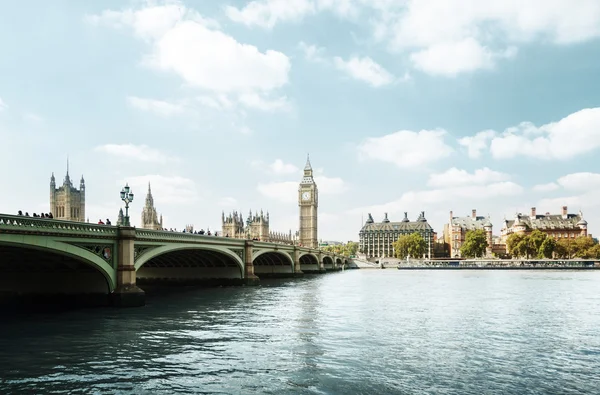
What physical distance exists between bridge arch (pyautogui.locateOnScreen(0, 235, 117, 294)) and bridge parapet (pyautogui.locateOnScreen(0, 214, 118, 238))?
0.49 metres

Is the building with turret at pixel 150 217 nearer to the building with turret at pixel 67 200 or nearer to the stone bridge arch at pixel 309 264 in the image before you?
the building with turret at pixel 67 200

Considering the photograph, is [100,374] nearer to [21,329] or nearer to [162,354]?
[162,354]

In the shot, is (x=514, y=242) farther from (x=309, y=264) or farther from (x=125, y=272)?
(x=125, y=272)

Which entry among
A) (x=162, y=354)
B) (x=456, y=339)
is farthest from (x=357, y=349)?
(x=162, y=354)

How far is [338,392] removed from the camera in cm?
1527

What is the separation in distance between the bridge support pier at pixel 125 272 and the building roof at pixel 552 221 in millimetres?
172953

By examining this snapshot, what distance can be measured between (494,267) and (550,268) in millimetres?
13321

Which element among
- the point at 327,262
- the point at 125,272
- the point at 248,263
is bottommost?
the point at 327,262

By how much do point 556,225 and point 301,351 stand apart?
626 feet

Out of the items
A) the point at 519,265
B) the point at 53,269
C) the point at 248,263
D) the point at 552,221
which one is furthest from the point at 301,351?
the point at 552,221

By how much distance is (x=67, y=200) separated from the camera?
169375 millimetres

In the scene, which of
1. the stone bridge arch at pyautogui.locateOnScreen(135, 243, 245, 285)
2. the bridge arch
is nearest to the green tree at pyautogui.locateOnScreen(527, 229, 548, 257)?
the stone bridge arch at pyautogui.locateOnScreen(135, 243, 245, 285)

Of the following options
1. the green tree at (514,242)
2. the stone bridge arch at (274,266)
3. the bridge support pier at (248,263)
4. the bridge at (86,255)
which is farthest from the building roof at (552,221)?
the bridge at (86,255)

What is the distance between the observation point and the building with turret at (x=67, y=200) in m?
168
